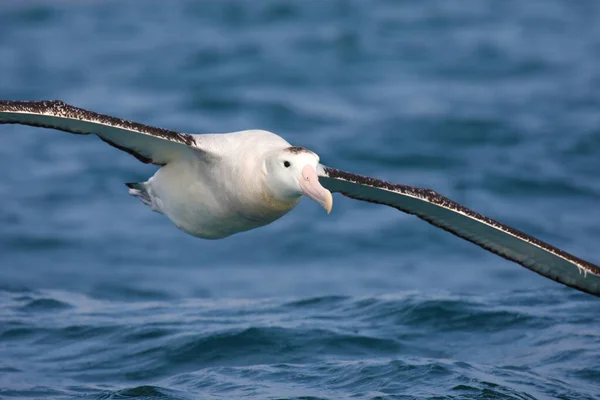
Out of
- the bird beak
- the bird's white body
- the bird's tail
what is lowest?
the bird beak

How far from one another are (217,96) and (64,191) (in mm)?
5707

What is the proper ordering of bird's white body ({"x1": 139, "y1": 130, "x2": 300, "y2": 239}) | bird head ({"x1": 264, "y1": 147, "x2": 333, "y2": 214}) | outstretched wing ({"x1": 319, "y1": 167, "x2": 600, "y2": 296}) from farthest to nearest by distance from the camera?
outstretched wing ({"x1": 319, "y1": 167, "x2": 600, "y2": 296})
bird's white body ({"x1": 139, "y1": 130, "x2": 300, "y2": 239})
bird head ({"x1": 264, "y1": 147, "x2": 333, "y2": 214})

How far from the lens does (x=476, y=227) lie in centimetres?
986

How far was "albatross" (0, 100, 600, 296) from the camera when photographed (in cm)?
870

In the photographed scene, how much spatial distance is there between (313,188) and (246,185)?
0.88 metres

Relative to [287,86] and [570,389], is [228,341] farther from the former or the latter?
[287,86]

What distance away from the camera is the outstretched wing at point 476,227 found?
950cm

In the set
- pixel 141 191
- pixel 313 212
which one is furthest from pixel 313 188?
pixel 313 212

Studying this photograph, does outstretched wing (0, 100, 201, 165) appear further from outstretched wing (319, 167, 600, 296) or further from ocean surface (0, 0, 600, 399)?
ocean surface (0, 0, 600, 399)

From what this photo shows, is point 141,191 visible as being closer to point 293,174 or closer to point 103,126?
point 103,126

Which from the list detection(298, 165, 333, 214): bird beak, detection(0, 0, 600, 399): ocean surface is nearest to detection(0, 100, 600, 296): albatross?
detection(298, 165, 333, 214): bird beak

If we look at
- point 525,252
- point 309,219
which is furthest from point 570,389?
point 309,219

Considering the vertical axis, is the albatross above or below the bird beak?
above

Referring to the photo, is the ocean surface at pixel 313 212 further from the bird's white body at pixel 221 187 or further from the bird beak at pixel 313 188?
the bird beak at pixel 313 188
